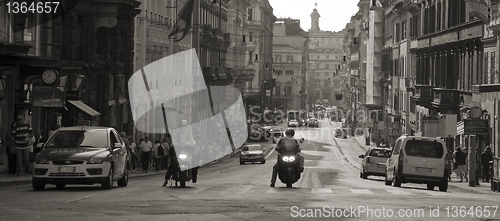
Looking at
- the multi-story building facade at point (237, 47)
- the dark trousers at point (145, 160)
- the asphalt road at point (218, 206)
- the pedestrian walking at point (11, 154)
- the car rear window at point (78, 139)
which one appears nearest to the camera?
the asphalt road at point (218, 206)

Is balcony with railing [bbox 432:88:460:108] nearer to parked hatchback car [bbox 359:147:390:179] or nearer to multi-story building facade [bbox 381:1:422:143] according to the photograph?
parked hatchback car [bbox 359:147:390:179]

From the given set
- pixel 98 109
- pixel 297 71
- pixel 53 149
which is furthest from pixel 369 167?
pixel 297 71

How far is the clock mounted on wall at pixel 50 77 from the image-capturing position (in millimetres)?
28688

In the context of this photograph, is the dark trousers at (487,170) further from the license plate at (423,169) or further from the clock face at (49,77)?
the clock face at (49,77)

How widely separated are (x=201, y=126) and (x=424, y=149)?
4052 centimetres

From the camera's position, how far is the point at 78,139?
1997cm

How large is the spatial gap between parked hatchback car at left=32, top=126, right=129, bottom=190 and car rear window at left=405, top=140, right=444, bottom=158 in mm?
8532

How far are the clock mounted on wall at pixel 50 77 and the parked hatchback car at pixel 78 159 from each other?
881 centimetres

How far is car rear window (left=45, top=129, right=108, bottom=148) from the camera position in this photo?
64.6 feet

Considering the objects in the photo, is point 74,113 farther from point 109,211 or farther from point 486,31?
point 109,211

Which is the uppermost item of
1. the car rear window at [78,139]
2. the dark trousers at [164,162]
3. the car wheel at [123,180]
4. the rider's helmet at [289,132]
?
the rider's helmet at [289,132]

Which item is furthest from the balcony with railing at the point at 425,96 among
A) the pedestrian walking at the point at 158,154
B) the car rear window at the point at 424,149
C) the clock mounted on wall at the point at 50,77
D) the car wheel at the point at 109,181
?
the car wheel at the point at 109,181

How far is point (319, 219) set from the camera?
12984mm

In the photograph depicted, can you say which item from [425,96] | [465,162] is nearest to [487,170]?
[465,162]
